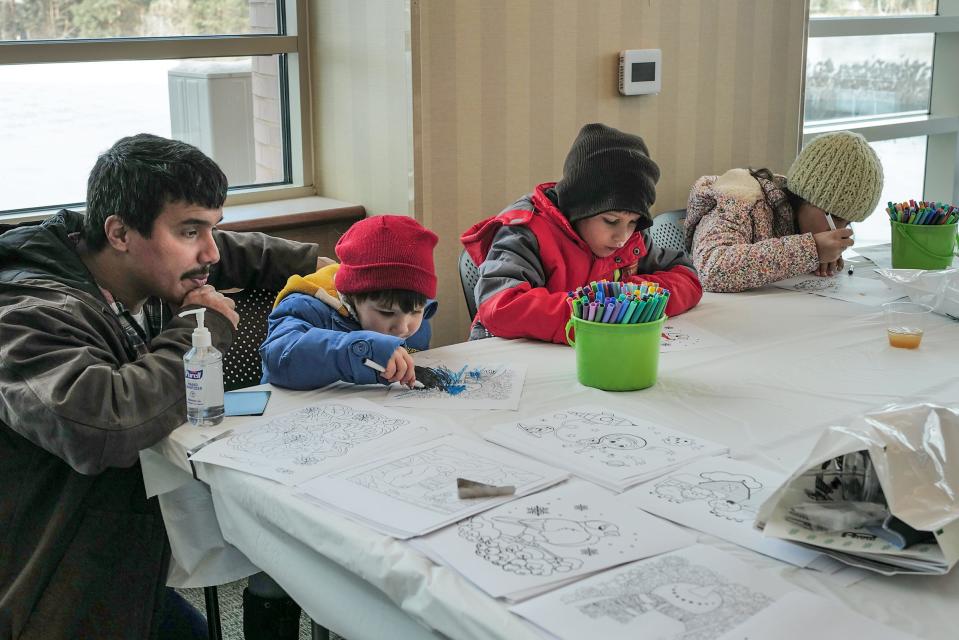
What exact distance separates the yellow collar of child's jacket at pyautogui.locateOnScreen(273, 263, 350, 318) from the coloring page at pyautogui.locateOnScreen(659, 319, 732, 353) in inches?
23.2

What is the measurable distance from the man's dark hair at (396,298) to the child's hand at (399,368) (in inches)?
5.9

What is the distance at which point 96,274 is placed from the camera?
5.25 feet

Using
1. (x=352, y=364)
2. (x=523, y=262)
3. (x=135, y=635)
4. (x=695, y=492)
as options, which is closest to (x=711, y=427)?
(x=695, y=492)

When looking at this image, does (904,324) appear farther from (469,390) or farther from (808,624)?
(808,624)

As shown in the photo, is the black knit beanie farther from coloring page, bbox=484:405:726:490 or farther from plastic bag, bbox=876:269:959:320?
coloring page, bbox=484:405:726:490

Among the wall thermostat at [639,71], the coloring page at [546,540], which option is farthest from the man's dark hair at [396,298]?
the wall thermostat at [639,71]

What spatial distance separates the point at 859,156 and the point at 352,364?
1.51 meters

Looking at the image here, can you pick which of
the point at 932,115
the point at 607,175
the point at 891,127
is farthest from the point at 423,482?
the point at 932,115

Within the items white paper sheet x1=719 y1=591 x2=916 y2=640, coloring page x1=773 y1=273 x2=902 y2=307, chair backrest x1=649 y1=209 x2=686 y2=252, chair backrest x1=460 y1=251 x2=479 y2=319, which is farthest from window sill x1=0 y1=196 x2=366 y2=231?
white paper sheet x1=719 y1=591 x2=916 y2=640

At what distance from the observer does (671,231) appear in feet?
9.05

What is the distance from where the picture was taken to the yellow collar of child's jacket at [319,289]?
174cm

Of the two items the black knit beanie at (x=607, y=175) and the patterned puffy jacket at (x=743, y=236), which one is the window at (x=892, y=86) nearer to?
the patterned puffy jacket at (x=743, y=236)

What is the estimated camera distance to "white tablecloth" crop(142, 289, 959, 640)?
3.13 ft

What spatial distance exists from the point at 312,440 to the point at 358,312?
431 millimetres
